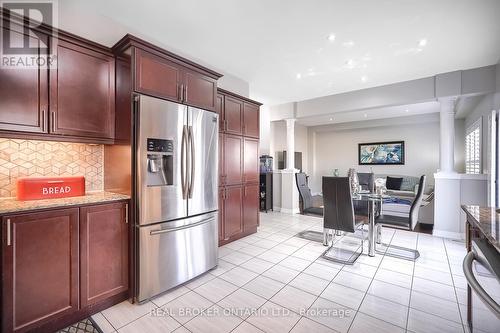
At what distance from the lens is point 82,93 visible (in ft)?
6.76

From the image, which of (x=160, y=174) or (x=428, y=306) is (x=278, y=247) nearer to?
(x=428, y=306)

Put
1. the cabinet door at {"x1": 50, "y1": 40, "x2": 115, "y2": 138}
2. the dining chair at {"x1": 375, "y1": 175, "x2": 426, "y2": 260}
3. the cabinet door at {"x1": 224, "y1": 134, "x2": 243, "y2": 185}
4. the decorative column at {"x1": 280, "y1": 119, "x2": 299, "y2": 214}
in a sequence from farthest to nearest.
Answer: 1. the decorative column at {"x1": 280, "y1": 119, "x2": 299, "y2": 214}
2. the cabinet door at {"x1": 224, "y1": 134, "x2": 243, "y2": 185}
3. the dining chair at {"x1": 375, "y1": 175, "x2": 426, "y2": 260}
4. the cabinet door at {"x1": 50, "y1": 40, "x2": 115, "y2": 138}

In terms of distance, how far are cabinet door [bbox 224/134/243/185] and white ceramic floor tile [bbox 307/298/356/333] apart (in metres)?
1.98

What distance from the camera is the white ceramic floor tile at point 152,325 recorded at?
1.71 meters

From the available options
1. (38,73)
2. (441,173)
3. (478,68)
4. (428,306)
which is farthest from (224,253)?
(478,68)

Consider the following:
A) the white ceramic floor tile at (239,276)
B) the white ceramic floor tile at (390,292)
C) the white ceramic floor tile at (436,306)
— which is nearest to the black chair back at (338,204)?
the white ceramic floor tile at (390,292)

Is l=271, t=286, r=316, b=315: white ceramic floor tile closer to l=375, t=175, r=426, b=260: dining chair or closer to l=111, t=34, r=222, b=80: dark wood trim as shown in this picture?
l=375, t=175, r=426, b=260: dining chair

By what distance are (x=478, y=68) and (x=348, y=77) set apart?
1.90m

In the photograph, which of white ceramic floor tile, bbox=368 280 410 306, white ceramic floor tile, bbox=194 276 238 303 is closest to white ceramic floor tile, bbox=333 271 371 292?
white ceramic floor tile, bbox=368 280 410 306

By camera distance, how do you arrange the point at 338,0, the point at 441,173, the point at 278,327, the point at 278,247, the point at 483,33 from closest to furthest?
the point at 278,327
the point at 338,0
the point at 483,33
the point at 278,247
the point at 441,173

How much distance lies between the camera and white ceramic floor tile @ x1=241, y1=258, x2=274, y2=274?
2.69m

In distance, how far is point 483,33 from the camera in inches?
105

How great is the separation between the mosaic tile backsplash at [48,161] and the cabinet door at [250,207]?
6.82 feet

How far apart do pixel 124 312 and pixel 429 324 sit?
2.46 metres
